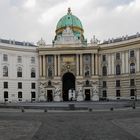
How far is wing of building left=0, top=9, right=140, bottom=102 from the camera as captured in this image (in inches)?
4043

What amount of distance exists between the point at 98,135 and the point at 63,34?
91408 mm

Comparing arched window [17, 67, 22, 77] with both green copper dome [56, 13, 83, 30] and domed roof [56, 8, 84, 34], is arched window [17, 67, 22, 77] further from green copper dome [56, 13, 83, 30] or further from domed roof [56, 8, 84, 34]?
green copper dome [56, 13, 83, 30]

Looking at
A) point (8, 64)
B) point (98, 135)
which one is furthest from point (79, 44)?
point (98, 135)

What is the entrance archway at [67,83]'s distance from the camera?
10812 cm

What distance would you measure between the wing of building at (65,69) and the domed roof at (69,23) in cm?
627

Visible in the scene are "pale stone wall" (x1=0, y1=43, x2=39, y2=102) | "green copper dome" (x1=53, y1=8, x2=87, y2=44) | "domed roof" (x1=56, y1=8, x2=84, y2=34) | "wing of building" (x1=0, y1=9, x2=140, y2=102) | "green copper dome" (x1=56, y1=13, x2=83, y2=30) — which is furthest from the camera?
"green copper dome" (x1=56, y1=13, x2=83, y2=30)

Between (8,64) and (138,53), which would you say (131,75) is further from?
(8,64)

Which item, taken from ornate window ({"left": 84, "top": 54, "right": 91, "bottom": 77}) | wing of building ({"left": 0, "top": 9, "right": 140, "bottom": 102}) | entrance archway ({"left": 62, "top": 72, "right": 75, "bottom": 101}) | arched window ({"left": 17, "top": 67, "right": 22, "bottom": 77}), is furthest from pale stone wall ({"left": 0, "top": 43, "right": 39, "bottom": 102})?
ornate window ({"left": 84, "top": 54, "right": 91, "bottom": 77})

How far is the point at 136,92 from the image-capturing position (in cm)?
Answer: 9569

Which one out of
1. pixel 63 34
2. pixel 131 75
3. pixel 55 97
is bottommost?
pixel 55 97

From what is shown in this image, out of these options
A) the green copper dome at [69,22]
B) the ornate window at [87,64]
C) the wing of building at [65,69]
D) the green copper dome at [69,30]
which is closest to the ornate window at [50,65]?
the wing of building at [65,69]

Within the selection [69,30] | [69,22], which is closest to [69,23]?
[69,22]

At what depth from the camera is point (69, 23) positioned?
116 metres

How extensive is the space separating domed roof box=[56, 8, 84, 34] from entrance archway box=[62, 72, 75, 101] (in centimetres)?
1752
